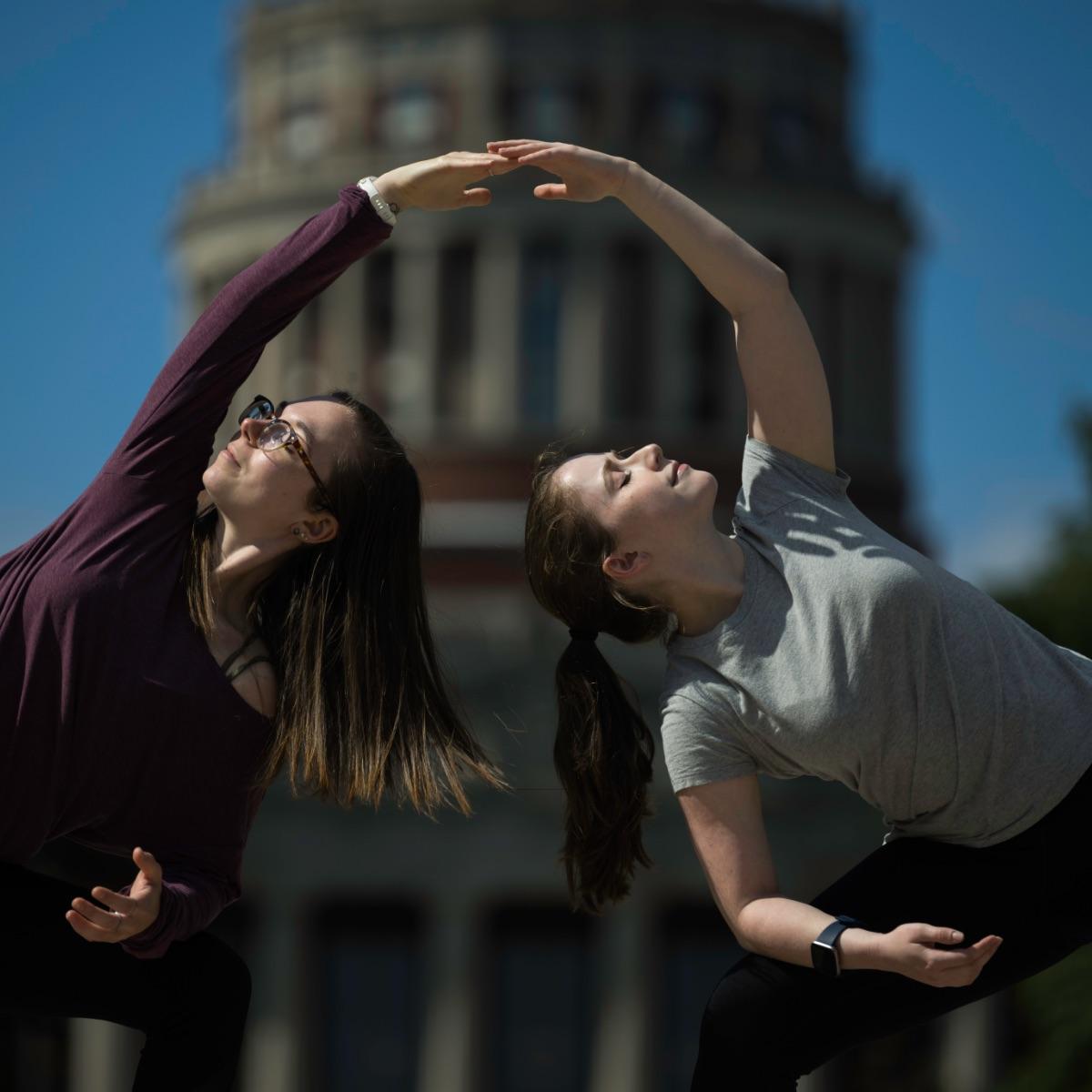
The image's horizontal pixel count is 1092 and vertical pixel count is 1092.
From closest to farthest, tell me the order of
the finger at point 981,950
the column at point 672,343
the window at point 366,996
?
1. the finger at point 981,950
2. the window at point 366,996
3. the column at point 672,343

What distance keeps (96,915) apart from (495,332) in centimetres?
4714

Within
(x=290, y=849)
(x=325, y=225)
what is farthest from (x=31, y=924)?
(x=290, y=849)

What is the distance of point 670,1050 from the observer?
40.5 meters

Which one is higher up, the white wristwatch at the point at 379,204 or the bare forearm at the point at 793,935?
the white wristwatch at the point at 379,204

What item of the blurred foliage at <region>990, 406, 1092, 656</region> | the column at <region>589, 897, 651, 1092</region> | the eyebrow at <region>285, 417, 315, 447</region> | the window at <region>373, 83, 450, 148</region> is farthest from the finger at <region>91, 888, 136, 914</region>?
the window at <region>373, 83, 450, 148</region>

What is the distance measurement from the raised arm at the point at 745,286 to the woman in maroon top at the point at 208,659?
186 mm

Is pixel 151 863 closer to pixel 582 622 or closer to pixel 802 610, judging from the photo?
pixel 582 622

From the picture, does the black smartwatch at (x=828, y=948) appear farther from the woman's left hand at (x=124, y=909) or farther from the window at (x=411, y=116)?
the window at (x=411, y=116)

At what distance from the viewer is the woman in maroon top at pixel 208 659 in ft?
14.3

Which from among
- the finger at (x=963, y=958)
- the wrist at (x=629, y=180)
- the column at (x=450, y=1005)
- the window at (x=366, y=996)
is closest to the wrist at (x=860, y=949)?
the finger at (x=963, y=958)

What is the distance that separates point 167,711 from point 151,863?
37 centimetres

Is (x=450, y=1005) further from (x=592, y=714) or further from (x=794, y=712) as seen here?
(x=794, y=712)

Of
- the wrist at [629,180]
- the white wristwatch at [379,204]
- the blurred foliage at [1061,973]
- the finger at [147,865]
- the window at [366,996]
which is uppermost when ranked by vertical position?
the wrist at [629,180]

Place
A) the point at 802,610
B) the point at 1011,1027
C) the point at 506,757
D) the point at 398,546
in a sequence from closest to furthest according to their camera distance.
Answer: the point at 802,610
the point at 398,546
the point at 506,757
the point at 1011,1027
